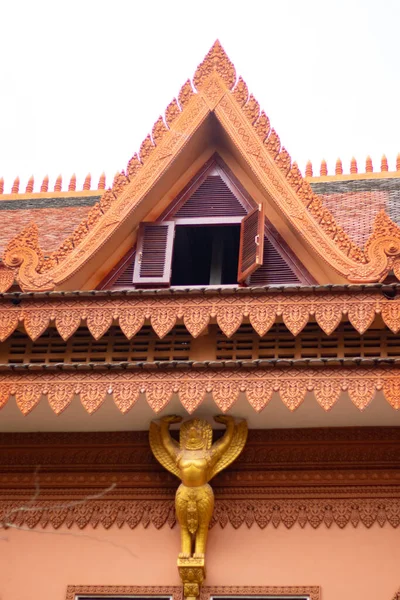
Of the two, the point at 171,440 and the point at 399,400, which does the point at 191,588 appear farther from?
the point at 399,400

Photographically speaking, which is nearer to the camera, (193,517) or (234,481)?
(193,517)

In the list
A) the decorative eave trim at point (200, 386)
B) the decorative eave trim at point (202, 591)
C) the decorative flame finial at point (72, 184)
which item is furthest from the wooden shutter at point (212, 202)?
the decorative flame finial at point (72, 184)

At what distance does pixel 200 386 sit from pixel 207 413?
0.50 metres

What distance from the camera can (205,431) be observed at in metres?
8.28

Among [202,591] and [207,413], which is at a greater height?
[207,413]

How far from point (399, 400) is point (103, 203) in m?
3.22

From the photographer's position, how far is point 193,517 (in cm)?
788

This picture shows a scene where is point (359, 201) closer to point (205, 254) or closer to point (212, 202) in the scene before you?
point (205, 254)

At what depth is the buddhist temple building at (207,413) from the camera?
7.86m

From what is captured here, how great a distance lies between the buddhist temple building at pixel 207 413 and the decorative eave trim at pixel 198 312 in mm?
14

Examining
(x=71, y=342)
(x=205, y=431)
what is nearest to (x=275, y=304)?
(x=205, y=431)

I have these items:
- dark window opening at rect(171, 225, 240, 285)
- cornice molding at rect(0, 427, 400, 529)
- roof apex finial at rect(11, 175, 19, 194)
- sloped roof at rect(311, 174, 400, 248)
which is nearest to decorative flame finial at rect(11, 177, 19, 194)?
roof apex finial at rect(11, 175, 19, 194)

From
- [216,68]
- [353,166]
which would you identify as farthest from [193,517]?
[353,166]

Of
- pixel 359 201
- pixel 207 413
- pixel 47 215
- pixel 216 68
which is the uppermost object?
pixel 47 215
